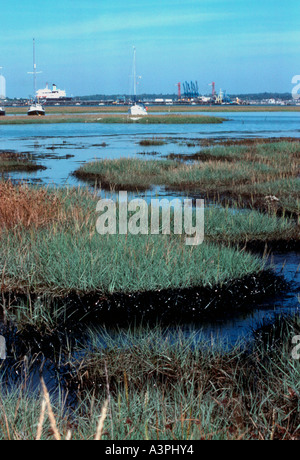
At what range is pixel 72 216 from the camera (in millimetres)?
10703

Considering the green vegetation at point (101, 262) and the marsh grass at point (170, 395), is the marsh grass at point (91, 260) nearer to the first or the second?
the green vegetation at point (101, 262)

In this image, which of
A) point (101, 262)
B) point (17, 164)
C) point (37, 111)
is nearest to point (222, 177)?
point (17, 164)

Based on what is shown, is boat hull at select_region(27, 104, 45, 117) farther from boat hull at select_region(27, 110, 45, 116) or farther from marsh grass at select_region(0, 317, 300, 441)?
marsh grass at select_region(0, 317, 300, 441)

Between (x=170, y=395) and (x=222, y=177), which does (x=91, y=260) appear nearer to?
(x=170, y=395)

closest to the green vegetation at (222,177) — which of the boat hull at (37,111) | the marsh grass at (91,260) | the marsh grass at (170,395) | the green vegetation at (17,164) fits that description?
the green vegetation at (17,164)

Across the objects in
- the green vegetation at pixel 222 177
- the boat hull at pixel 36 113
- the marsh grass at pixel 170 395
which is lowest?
the marsh grass at pixel 170 395

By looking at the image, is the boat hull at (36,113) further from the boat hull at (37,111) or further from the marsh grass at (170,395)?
the marsh grass at (170,395)

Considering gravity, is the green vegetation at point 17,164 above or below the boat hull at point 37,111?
below

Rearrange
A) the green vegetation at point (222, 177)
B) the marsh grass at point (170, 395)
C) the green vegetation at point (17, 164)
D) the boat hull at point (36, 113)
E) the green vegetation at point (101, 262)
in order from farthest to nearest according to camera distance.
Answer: the boat hull at point (36, 113) → the green vegetation at point (17, 164) → the green vegetation at point (222, 177) → the green vegetation at point (101, 262) → the marsh grass at point (170, 395)

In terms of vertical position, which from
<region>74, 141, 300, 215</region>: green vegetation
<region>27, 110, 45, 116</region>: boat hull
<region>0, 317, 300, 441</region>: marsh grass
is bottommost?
<region>0, 317, 300, 441</region>: marsh grass

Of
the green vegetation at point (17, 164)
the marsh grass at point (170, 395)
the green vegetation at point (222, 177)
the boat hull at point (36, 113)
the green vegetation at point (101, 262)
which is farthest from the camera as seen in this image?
the boat hull at point (36, 113)

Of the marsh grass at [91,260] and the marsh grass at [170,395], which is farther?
the marsh grass at [91,260]

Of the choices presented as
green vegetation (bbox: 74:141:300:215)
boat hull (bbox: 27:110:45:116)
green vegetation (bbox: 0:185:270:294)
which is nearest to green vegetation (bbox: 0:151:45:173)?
green vegetation (bbox: 74:141:300:215)
